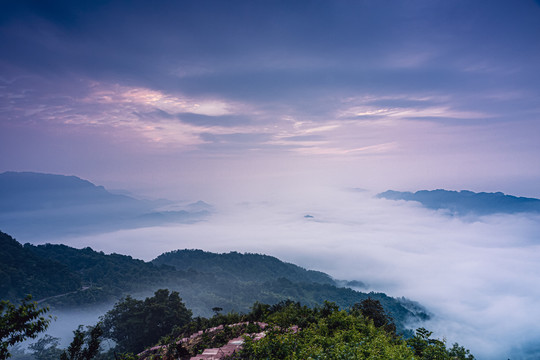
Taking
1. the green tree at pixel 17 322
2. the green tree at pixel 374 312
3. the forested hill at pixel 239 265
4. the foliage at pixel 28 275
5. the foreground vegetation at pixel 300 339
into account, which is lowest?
the forested hill at pixel 239 265

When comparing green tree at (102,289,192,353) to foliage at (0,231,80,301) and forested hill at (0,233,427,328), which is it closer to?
forested hill at (0,233,427,328)

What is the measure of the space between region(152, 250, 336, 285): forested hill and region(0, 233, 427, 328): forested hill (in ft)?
1.65

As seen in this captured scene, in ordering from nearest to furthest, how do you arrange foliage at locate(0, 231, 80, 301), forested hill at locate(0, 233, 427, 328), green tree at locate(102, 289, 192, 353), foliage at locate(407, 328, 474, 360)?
foliage at locate(407, 328, 474, 360)
green tree at locate(102, 289, 192, 353)
foliage at locate(0, 231, 80, 301)
forested hill at locate(0, 233, 427, 328)

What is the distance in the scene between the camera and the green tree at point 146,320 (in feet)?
88.1

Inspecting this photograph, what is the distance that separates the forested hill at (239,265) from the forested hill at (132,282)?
50 cm

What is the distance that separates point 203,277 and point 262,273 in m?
41.9

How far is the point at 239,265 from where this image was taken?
138 meters

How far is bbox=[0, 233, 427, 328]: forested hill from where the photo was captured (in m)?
66.6

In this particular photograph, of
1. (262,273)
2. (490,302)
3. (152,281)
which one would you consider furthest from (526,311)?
(152,281)

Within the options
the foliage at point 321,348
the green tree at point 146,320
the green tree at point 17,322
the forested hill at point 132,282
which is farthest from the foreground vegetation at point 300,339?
the forested hill at point 132,282

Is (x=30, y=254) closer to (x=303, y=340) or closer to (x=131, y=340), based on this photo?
(x=131, y=340)

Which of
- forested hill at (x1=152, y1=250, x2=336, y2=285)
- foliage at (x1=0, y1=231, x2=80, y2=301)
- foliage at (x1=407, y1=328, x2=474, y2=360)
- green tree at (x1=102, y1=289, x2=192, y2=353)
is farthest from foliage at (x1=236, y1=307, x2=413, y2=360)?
forested hill at (x1=152, y1=250, x2=336, y2=285)

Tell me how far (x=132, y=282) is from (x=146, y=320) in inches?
2611

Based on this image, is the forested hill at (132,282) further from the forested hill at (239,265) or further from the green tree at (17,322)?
the green tree at (17,322)
